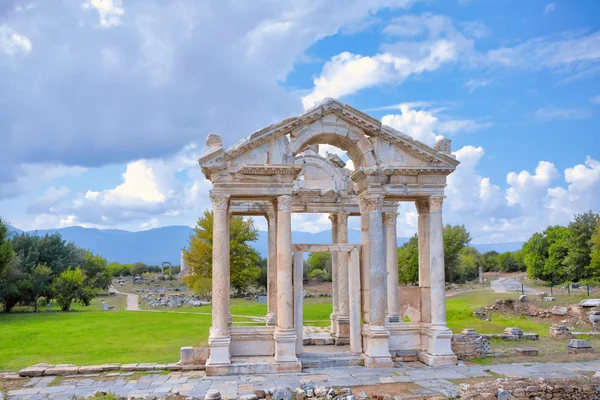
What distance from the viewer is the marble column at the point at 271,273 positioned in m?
20.9

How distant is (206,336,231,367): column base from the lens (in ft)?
52.1

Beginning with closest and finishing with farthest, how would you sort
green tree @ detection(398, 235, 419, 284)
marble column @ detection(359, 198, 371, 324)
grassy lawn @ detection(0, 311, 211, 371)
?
1. marble column @ detection(359, 198, 371, 324)
2. grassy lawn @ detection(0, 311, 211, 371)
3. green tree @ detection(398, 235, 419, 284)

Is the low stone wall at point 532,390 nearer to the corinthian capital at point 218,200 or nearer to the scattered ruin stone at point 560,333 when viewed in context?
the corinthian capital at point 218,200

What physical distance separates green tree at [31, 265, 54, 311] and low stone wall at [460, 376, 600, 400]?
36.3 m

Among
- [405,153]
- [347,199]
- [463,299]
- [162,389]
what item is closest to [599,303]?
[463,299]

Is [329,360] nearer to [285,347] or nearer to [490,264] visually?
[285,347]

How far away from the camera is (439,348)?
1695 centimetres

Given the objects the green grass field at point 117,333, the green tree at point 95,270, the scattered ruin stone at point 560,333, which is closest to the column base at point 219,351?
the green grass field at point 117,333

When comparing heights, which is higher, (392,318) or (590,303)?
(392,318)

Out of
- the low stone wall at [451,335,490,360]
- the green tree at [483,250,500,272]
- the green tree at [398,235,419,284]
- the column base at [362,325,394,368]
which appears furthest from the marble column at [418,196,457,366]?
the green tree at [483,250,500,272]

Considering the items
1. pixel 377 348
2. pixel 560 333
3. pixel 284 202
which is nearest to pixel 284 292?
pixel 284 202

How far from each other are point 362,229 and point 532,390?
7.46 m

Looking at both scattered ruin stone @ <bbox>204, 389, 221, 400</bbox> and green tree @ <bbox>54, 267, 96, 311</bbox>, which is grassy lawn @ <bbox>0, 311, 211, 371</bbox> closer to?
scattered ruin stone @ <bbox>204, 389, 221, 400</bbox>

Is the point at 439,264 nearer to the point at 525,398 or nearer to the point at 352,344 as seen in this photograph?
the point at 352,344
